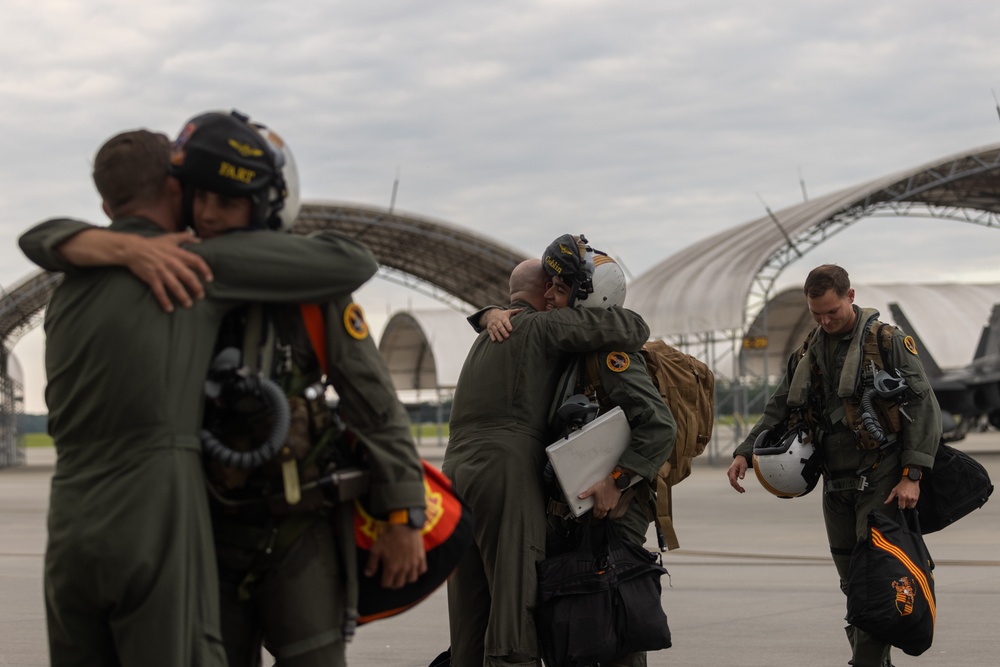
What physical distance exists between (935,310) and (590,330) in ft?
152

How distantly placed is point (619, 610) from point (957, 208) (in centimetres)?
3123

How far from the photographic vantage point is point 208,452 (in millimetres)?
3125

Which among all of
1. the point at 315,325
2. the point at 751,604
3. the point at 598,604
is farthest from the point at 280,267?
the point at 751,604

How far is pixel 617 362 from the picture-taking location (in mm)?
5371

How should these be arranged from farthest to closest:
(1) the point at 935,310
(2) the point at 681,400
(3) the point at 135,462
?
(1) the point at 935,310 → (2) the point at 681,400 → (3) the point at 135,462

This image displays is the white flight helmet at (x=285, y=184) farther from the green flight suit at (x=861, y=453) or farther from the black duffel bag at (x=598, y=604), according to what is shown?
the green flight suit at (x=861, y=453)

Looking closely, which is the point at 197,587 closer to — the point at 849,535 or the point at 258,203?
the point at 258,203

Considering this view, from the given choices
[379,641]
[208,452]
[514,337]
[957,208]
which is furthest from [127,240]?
[957,208]

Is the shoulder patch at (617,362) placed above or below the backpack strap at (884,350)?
above

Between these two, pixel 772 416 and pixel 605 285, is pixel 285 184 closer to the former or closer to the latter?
pixel 605 285

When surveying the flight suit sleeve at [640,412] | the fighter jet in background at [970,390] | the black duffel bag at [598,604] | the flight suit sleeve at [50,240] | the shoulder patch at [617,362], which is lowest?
the fighter jet in background at [970,390]

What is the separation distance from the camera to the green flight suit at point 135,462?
9.83ft

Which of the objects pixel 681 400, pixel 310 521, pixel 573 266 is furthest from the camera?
pixel 681 400

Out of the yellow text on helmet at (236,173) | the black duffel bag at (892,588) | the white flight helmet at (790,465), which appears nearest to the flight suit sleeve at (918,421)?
the black duffel bag at (892,588)
